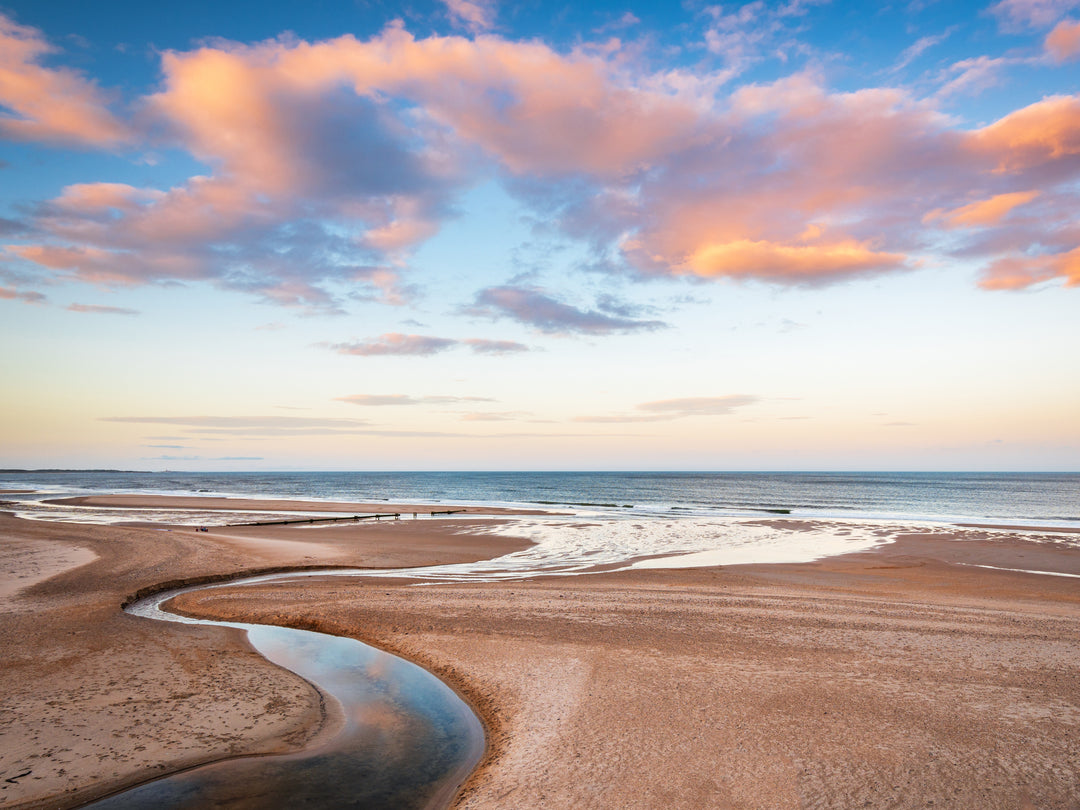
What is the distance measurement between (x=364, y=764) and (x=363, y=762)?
2.5 inches

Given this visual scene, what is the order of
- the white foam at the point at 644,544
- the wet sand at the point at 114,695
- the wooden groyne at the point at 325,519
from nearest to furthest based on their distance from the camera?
the wet sand at the point at 114,695
the white foam at the point at 644,544
the wooden groyne at the point at 325,519

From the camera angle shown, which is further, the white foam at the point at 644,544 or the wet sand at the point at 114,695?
the white foam at the point at 644,544

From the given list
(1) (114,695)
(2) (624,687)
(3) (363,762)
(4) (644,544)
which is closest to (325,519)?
(4) (644,544)

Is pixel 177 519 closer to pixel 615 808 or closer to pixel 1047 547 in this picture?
pixel 615 808

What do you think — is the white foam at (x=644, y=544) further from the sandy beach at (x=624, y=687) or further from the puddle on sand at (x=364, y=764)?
the puddle on sand at (x=364, y=764)

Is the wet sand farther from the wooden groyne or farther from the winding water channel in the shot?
the wooden groyne

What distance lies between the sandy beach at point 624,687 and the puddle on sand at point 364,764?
0.37 metres

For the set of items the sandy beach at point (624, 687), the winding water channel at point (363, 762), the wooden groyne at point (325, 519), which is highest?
the sandy beach at point (624, 687)

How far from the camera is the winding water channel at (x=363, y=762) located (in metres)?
→ 6.48

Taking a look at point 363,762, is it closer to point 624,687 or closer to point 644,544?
point 624,687

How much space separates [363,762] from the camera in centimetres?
744

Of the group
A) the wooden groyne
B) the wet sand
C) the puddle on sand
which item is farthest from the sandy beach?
the wooden groyne

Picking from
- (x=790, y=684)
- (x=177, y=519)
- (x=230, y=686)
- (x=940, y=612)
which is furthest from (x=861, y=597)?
(x=177, y=519)

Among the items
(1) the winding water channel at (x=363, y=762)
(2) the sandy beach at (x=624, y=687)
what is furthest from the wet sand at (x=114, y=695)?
(1) the winding water channel at (x=363, y=762)
